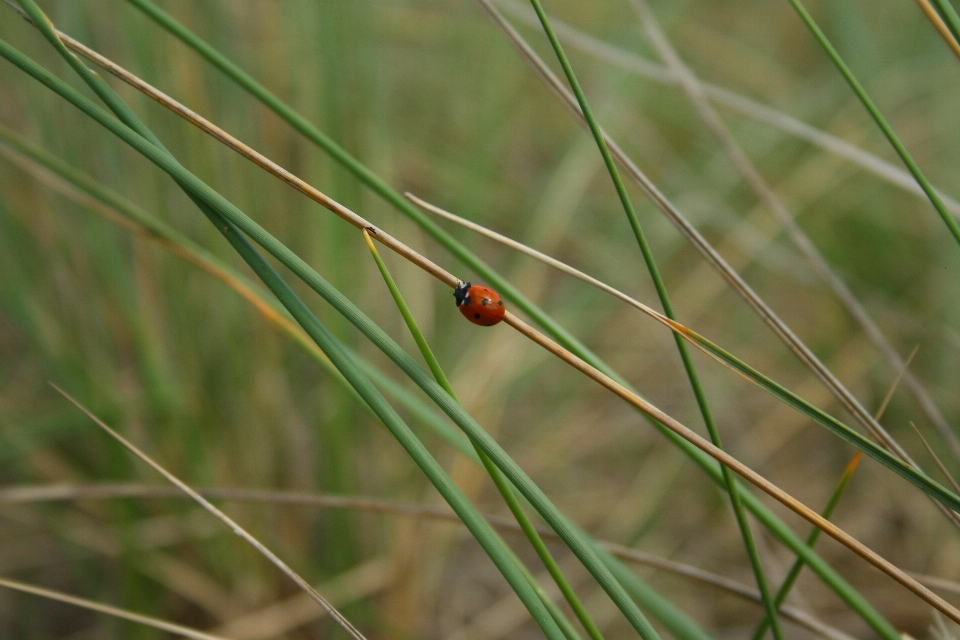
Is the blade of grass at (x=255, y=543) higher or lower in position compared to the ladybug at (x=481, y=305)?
lower

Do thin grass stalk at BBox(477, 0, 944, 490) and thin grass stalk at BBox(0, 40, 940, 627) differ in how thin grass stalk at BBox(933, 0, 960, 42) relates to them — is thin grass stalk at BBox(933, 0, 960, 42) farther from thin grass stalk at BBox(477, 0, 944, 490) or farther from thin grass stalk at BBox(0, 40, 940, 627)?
thin grass stalk at BBox(0, 40, 940, 627)

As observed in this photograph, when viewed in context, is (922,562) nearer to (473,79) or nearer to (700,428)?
(700,428)

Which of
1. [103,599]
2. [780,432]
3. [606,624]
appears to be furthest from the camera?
[780,432]

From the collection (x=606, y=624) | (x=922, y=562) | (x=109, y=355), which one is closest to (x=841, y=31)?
(x=922, y=562)

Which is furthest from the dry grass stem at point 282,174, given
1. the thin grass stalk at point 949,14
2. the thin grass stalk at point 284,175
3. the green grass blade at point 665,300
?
the thin grass stalk at point 949,14

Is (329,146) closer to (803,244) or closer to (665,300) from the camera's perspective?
(665,300)

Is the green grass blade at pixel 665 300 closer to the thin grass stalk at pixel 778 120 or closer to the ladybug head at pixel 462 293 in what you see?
the ladybug head at pixel 462 293
